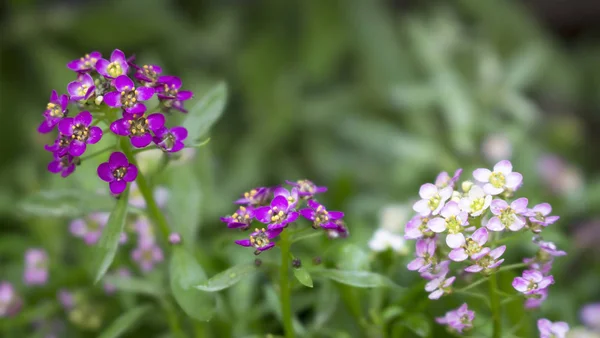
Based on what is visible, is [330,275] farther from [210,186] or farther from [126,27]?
[126,27]

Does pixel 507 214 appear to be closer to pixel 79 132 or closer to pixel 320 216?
pixel 320 216

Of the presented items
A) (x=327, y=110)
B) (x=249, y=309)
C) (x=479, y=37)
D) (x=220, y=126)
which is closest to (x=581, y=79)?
(x=479, y=37)

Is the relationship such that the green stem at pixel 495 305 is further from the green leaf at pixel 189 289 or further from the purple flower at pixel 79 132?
the purple flower at pixel 79 132

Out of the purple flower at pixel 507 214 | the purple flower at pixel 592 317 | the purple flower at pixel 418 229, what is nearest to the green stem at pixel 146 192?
the purple flower at pixel 418 229

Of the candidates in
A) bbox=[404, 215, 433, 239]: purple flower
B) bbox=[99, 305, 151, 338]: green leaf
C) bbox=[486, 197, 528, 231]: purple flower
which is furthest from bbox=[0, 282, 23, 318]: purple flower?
bbox=[486, 197, 528, 231]: purple flower

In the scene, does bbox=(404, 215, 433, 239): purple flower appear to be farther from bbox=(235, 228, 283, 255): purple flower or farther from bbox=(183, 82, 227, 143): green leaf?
bbox=(183, 82, 227, 143): green leaf
